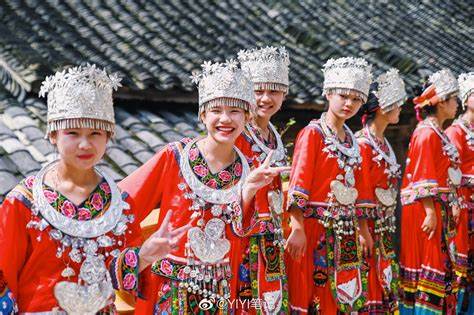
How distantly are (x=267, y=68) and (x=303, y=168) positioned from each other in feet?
2.33

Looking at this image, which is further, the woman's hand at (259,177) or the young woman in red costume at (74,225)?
the woman's hand at (259,177)

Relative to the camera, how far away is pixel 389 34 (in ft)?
41.5

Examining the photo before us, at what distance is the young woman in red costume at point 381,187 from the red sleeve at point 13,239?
2.78m

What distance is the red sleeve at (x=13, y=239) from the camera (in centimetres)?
312

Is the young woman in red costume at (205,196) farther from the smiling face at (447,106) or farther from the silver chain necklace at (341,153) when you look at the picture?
the smiling face at (447,106)

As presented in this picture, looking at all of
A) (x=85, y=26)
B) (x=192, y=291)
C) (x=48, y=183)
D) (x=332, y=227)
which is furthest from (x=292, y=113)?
(x=48, y=183)

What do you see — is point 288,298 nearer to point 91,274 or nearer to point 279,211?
point 279,211

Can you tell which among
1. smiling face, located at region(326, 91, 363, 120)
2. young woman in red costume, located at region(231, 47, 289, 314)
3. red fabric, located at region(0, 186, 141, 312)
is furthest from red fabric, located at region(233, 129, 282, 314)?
red fabric, located at region(0, 186, 141, 312)

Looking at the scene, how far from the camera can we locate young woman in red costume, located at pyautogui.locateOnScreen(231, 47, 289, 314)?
4.44 meters

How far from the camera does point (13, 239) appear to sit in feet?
10.3

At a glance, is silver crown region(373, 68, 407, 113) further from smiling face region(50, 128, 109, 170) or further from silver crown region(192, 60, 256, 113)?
smiling face region(50, 128, 109, 170)

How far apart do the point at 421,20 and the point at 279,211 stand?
10.0m
